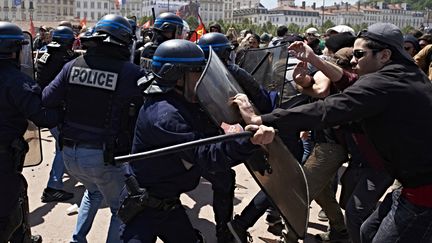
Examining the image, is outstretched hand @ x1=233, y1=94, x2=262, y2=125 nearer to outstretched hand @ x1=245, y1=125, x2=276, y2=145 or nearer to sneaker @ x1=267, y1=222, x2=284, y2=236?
outstretched hand @ x1=245, y1=125, x2=276, y2=145

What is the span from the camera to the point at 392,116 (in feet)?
8.14

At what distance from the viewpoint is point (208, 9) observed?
435 feet

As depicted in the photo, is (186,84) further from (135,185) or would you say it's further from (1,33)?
(1,33)

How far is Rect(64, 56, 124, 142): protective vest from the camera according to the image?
3.42m

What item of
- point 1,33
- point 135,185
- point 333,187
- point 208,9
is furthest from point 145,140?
point 208,9

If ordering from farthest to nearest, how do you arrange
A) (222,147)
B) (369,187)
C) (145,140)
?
(369,187) < (145,140) < (222,147)

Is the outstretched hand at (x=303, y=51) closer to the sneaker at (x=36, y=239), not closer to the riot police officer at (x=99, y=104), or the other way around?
the riot police officer at (x=99, y=104)

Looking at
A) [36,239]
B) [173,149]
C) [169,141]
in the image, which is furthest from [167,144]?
[36,239]

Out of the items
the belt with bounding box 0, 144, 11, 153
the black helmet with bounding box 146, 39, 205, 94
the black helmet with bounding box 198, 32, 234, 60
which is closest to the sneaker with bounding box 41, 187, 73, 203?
the belt with bounding box 0, 144, 11, 153

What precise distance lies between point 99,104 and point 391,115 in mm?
2031

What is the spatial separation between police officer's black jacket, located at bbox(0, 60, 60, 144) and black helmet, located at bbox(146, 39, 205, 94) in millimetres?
1090

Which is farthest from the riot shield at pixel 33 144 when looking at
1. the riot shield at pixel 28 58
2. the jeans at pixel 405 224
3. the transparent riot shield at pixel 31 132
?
the jeans at pixel 405 224

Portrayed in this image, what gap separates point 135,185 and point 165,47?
816mm

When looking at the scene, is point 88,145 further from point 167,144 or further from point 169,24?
point 169,24
